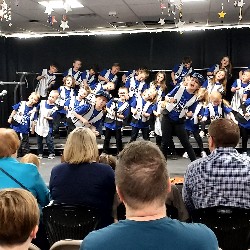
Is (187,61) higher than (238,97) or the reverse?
higher

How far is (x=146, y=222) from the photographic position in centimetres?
130

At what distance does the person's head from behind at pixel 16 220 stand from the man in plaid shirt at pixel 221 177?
4.92 ft

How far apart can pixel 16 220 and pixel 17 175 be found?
147 centimetres

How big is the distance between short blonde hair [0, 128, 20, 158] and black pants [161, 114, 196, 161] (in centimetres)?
422

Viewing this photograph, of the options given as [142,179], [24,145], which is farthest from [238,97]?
[142,179]

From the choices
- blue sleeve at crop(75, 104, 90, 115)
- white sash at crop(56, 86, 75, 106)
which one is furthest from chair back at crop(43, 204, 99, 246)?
white sash at crop(56, 86, 75, 106)

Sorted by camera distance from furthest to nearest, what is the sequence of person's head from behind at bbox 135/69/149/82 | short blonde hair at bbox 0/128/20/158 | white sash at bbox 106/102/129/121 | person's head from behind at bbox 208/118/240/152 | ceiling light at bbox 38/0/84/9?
person's head from behind at bbox 135/69/149/82
white sash at bbox 106/102/129/121
ceiling light at bbox 38/0/84/9
short blonde hair at bbox 0/128/20/158
person's head from behind at bbox 208/118/240/152

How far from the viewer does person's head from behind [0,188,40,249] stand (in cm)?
140

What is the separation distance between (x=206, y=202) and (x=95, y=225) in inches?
28.8

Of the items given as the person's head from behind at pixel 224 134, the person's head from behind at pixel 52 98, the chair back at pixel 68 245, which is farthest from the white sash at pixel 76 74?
the chair back at pixel 68 245

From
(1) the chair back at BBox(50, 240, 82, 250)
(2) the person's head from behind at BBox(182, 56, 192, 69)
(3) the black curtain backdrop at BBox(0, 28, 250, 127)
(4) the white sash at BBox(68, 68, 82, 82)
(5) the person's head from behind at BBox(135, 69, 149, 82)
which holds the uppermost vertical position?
(3) the black curtain backdrop at BBox(0, 28, 250, 127)

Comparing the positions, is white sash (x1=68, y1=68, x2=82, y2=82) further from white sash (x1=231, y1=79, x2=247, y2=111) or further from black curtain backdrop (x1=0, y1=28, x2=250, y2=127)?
white sash (x1=231, y1=79, x2=247, y2=111)

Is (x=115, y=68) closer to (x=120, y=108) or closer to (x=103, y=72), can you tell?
(x=103, y=72)

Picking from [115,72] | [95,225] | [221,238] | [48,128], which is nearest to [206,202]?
[221,238]
